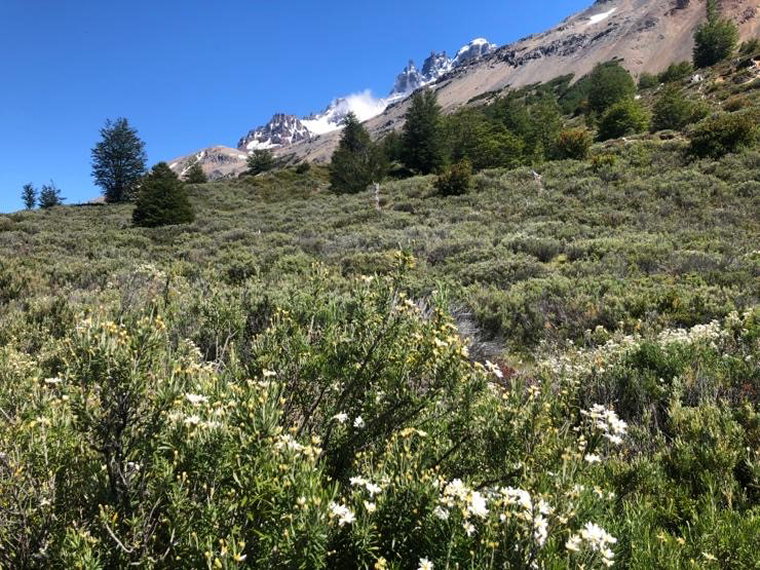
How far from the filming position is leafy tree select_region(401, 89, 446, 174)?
40.1 m

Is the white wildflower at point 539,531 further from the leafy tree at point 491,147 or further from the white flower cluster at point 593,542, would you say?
the leafy tree at point 491,147

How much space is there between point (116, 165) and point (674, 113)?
49354 millimetres

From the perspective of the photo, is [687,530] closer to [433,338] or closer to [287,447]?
[433,338]

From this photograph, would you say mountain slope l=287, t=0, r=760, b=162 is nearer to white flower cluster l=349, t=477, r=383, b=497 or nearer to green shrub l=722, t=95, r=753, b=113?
green shrub l=722, t=95, r=753, b=113

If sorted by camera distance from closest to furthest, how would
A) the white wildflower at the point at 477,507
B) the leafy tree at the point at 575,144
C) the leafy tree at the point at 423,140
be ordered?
the white wildflower at the point at 477,507
the leafy tree at the point at 575,144
the leafy tree at the point at 423,140

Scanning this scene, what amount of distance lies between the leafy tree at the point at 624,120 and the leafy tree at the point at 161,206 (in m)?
29.5

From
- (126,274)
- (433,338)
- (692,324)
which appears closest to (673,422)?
(433,338)

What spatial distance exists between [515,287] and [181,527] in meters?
7.91

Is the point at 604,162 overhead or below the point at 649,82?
below

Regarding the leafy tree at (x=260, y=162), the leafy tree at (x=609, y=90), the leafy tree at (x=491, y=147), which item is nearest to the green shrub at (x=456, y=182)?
the leafy tree at (x=491, y=147)

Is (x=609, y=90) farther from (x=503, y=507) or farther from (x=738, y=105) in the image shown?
(x=503, y=507)

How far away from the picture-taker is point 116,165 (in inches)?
1831

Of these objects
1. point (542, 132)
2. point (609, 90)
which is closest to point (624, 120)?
point (542, 132)

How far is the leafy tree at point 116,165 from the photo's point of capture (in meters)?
46.3
